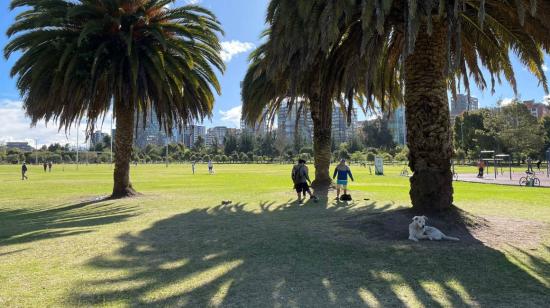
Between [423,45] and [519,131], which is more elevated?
[519,131]

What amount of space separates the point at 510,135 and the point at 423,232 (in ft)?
218

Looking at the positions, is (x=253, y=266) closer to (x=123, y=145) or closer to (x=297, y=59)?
(x=297, y=59)

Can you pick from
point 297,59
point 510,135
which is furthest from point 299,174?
point 510,135

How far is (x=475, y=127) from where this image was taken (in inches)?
3167

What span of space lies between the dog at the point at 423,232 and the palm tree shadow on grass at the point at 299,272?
298 mm

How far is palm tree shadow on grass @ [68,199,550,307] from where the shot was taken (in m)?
4.83

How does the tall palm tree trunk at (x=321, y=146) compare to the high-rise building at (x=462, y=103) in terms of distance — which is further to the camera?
the tall palm tree trunk at (x=321, y=146)

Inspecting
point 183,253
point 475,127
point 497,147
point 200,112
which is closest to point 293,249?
point 183,253

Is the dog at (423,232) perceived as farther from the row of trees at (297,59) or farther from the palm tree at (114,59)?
the palm tree at (114,59)

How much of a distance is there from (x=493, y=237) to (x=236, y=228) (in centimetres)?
564

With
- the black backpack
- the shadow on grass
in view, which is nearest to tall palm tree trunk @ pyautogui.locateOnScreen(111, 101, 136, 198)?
the shadow on grass

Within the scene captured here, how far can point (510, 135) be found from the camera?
64125 millimetres

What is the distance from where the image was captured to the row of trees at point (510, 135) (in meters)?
63.9

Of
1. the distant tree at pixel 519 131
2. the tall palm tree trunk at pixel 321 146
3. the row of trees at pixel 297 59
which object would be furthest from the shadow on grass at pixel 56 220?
the distant tree at pixel 519 131
